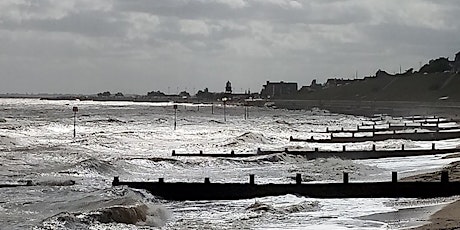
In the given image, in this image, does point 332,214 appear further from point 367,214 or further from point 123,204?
point 123,204

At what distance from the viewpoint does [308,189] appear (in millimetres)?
20641

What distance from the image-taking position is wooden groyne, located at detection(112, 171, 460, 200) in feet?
66.1

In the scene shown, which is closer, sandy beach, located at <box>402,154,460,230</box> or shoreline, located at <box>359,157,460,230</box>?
sandy beach, located at <box>402,154,460,230</box>

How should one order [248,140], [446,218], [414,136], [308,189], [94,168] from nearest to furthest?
[446,218]
[308,189]
[94,168]
[414,136]
[248,140]

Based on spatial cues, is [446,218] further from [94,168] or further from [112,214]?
[94,168]

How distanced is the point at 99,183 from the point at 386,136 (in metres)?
28.4

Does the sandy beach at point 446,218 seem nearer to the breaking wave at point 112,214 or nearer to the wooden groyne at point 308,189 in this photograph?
the wooden groyne at point 308,189

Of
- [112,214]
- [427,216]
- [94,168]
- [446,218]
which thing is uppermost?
[446,218]

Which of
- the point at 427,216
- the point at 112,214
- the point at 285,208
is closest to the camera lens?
the point at 427,216

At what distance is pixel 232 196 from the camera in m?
21.0

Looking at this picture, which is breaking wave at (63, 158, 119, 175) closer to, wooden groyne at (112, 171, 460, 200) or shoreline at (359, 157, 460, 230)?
wooden groyne at (112, 171, 460, 200)

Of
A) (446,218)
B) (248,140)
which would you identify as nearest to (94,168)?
(446,218)

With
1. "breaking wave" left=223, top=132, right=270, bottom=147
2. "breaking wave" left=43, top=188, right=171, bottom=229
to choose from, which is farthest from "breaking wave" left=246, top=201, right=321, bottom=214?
"breaking wave" left=223, top=132, right=270, bottom=147

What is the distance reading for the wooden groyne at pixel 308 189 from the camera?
20156 millimetres
